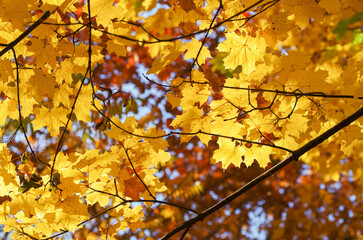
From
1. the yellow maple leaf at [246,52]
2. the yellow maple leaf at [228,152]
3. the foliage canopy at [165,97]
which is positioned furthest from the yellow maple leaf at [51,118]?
the yellow maple leaf at [246,52]

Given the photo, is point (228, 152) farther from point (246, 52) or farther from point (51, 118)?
point (51, 118)

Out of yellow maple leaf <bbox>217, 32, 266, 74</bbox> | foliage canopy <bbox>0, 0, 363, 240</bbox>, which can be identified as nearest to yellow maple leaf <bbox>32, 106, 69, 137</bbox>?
foliage canopy <bbox>0, 0, 363, 240</bbox>

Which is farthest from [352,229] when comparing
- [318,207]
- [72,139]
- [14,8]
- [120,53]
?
[14,8]

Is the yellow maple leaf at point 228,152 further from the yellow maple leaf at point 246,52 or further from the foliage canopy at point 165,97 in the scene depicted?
the yellow maple leaf at point 246,52

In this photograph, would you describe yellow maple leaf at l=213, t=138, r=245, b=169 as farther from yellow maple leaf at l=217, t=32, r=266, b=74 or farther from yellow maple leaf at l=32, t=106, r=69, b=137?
yellow maple leaf at l=32, t=106, r=69, b=137

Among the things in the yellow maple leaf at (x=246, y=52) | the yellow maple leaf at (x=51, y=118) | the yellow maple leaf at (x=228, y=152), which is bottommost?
the yellow maple leaf at (x=228, y=152)

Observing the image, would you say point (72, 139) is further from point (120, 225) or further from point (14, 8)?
point (14, 8)

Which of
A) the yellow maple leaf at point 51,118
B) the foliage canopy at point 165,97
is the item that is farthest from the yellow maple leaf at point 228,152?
the yellow maple leaf at point 51,118

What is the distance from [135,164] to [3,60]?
106 cm

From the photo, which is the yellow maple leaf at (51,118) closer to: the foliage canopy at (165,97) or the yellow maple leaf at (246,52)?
the foliage canopy at (165,97)

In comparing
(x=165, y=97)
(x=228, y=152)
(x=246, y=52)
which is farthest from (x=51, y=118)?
(x=246, y=52)

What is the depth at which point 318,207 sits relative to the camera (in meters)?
9.57

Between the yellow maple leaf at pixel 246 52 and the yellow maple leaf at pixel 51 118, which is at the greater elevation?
the yellow maple leaf at pixel 51 118

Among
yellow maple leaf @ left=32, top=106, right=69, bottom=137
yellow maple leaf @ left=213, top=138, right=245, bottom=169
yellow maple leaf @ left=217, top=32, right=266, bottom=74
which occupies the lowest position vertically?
yellow maple leaf @ left=213, top=138, right=245, bottom=169
